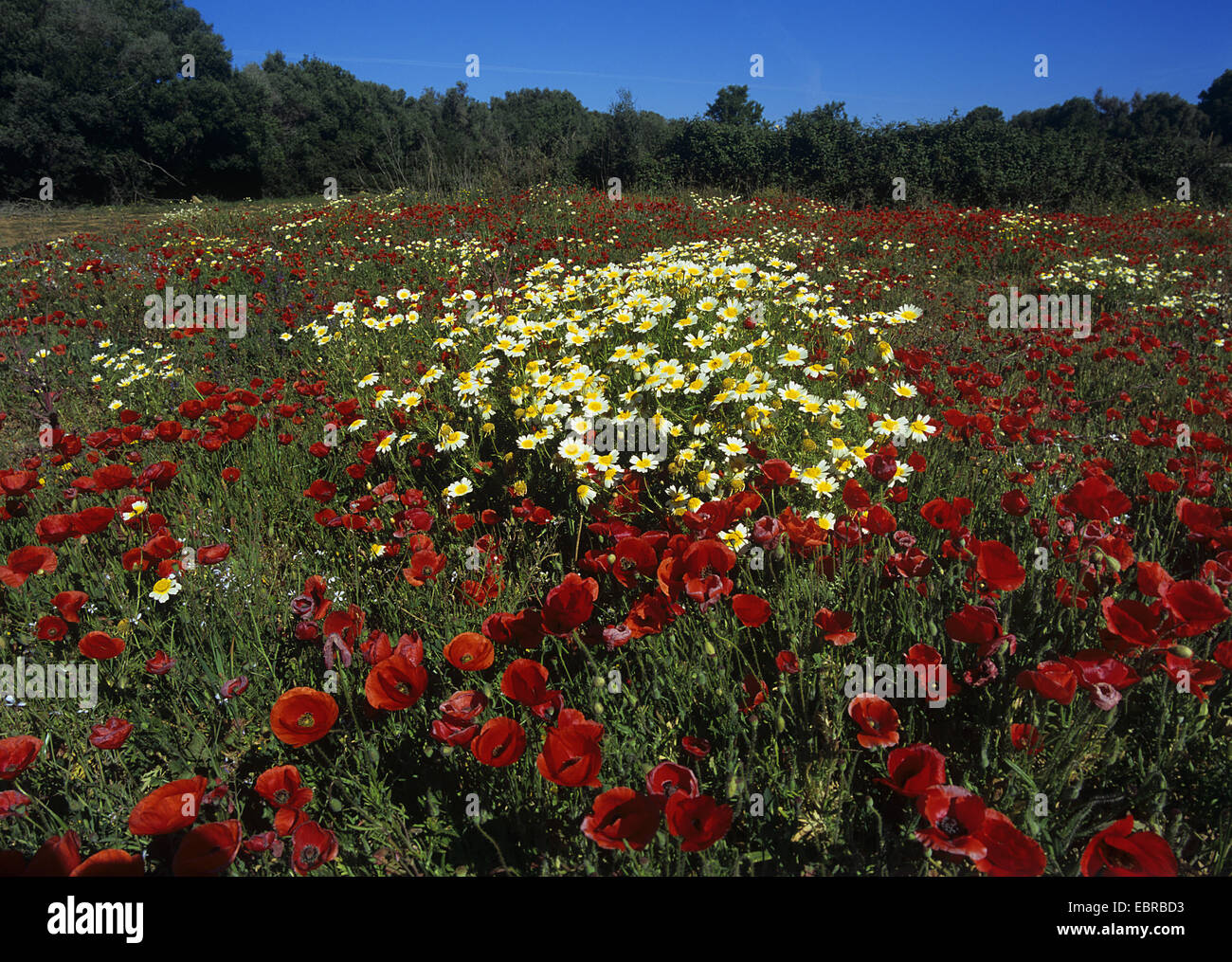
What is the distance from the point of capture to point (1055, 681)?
1162mm

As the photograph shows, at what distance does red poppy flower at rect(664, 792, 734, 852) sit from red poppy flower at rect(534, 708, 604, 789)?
0.47ft

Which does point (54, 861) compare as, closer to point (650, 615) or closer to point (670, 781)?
point (670, 781)

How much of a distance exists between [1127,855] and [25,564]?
8.81 ft

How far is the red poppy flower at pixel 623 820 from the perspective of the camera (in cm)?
104

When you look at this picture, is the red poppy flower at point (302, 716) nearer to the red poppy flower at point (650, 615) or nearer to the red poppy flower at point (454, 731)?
the red poppy flower at point (454, 731)

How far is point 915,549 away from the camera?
5.65 feet

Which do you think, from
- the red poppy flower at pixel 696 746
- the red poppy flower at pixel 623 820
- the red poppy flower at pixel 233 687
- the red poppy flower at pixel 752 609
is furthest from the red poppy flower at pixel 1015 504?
the red poppy flower at pixel 233 687

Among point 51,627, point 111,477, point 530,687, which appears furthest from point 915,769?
point 111,477

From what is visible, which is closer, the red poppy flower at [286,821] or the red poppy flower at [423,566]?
the red poppy flower at [286,821]

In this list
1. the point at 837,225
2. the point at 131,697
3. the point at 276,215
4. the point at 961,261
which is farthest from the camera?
the point at 276,215

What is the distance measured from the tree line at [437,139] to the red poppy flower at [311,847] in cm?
1072

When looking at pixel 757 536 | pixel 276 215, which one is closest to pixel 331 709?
pixel 757 536

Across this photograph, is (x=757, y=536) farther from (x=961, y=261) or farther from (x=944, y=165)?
(x=944, y=165)

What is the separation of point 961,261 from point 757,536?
30.3 feet
